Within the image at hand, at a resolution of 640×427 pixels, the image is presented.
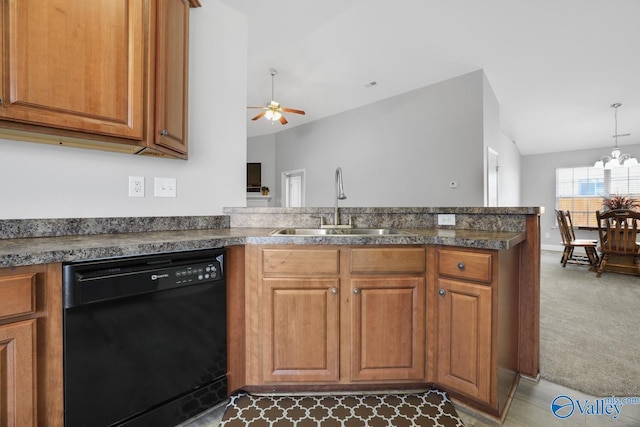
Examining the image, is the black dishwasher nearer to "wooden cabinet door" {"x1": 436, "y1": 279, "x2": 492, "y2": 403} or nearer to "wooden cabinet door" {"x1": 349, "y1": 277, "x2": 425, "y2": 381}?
"wooden cabinet door" {"x1": 349, "y1": 277, "x2": 425, "y2": 381}

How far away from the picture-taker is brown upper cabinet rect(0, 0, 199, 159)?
1137mm

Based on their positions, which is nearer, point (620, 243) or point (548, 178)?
point (620, 243)

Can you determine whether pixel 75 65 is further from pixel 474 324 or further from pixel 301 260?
pixel 474 324

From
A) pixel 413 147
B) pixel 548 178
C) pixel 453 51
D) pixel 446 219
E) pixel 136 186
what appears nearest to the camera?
pixel 136 186

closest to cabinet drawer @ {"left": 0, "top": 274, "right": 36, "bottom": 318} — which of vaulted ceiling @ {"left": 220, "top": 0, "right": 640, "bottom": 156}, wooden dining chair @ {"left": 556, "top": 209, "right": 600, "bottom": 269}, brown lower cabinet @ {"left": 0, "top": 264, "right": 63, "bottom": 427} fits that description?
brown lower cabinet @ {"left": 0, "top": 264, "right": 63, "bottom": 427}

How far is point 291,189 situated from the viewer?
7.30 m

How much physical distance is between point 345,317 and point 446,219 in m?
1.01

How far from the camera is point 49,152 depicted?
1.46 metres

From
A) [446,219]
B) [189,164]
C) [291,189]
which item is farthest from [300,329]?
[291,189]

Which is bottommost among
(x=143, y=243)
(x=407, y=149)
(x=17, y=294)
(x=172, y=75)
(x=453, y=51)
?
(x=17, y=294)

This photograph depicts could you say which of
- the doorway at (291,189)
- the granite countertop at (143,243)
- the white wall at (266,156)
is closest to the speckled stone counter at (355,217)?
the granite countertop at (143,243)

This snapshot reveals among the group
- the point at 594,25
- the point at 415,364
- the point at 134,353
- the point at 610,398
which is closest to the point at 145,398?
the point at 134,353

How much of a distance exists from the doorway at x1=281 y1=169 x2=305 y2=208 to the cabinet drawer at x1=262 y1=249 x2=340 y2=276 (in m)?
Answer: 5.49

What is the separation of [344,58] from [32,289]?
12.4 feet
